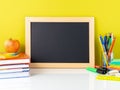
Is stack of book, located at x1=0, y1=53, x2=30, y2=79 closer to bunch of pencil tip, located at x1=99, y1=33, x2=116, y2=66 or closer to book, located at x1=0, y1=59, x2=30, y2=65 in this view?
book, located at x1=0, y1=59, x2=30, y2=65

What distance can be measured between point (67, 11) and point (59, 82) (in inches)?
17.0

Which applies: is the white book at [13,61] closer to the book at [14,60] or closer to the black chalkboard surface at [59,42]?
the book at [14,60]

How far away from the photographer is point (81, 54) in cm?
120

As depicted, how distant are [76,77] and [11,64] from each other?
32cm

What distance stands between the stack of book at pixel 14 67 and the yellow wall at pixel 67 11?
0.87 ft

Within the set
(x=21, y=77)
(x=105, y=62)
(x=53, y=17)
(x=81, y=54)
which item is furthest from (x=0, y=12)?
(x=105, y=62)

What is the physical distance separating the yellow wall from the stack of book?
265 millimetres

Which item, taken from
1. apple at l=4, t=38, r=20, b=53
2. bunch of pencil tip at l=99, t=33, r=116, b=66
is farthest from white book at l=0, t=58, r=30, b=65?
bunch of pencil tip at l=99, t=33, r=116, b=66

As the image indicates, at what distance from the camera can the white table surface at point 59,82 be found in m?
0.93

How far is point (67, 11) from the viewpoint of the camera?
4.04 feet

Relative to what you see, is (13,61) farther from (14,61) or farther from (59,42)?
(59,42)

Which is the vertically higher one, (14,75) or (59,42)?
(59,42)

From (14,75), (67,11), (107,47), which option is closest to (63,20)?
(67,11)

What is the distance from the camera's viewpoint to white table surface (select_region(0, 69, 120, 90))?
93 cm
